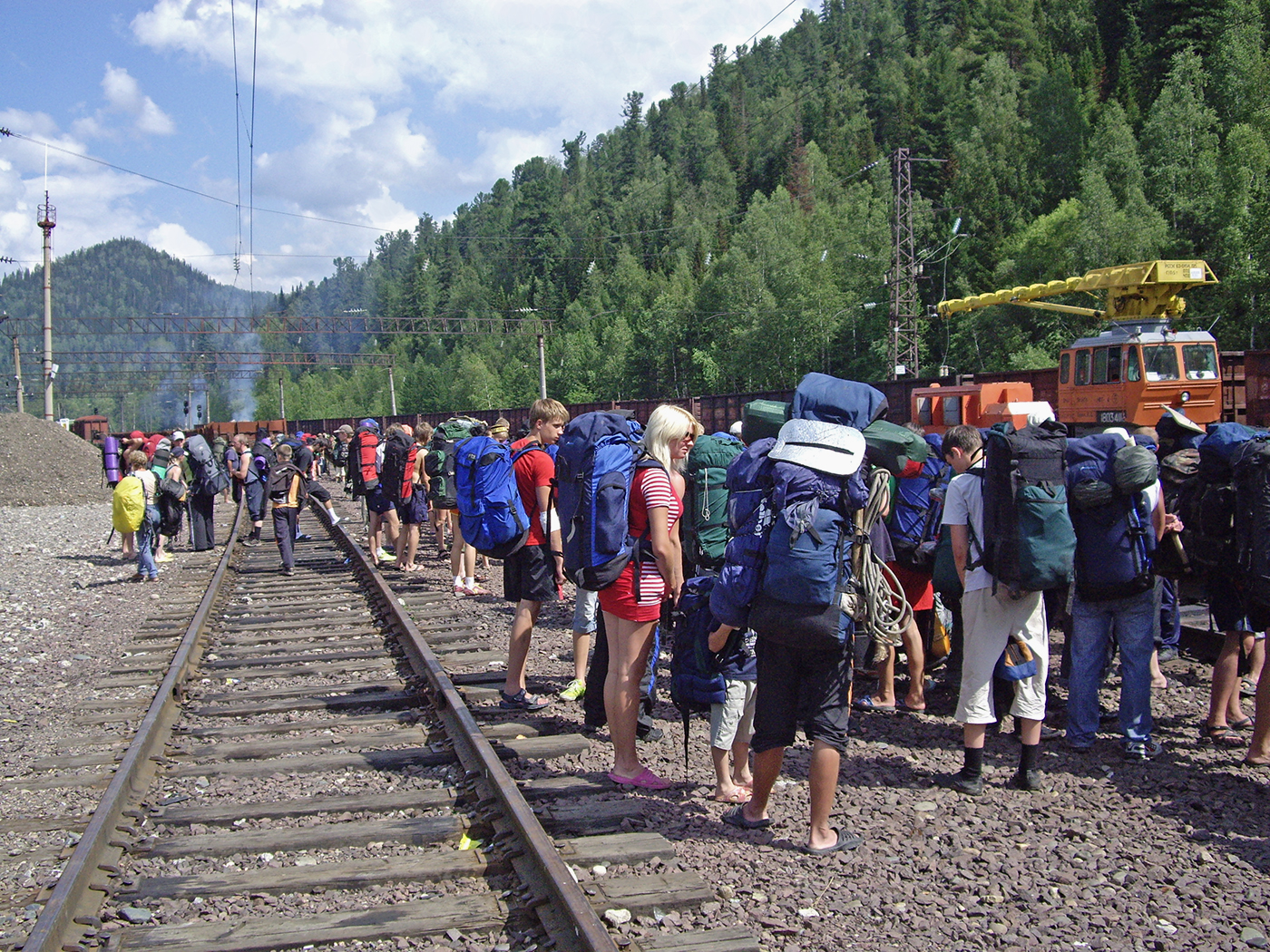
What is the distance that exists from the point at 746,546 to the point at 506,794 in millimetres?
1636

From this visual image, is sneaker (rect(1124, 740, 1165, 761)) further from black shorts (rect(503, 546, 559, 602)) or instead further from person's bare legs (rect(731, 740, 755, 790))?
black shorts (rect(503, 546, 559, 602))

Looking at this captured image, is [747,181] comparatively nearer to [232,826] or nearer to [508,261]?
[508,261]

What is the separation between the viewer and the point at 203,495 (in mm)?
17859

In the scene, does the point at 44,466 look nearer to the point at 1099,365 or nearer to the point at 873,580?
the point at 1099,365

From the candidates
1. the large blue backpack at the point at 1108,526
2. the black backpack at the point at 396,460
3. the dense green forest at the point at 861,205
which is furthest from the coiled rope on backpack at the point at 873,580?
the dense green forest at the point at 861,205

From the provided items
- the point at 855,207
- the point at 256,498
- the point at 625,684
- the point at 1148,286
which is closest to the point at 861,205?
the point at 855,207

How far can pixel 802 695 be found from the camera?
4.45m

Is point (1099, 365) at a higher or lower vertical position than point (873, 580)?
higher

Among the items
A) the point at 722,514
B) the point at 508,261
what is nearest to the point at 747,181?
the point at 508,261

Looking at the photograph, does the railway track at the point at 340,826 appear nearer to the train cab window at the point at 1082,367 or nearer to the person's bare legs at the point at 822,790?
the person's bare legs at the point at 822,790

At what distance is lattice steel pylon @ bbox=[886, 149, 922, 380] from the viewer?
113 ft

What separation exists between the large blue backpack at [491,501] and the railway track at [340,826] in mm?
1026

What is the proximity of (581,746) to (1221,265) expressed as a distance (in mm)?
43994

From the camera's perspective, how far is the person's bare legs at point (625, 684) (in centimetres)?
531
